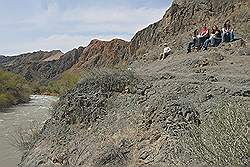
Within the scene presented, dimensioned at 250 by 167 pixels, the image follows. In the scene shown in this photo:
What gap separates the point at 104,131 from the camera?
14602 mm

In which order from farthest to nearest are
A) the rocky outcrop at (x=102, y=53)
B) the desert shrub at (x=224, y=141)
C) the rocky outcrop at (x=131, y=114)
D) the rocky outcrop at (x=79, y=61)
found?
the rocky outcrop at (x=79, y=61), the rocky outcrop at (x=102, y=53), the rocky outcrop at (x=131, y=114), the desert shrub at (x=224, y=141)

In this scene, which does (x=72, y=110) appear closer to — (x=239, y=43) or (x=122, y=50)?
(x=239, y=43)

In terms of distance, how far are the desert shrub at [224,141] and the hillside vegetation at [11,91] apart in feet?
161

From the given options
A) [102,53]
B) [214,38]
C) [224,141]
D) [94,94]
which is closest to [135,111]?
[94,94]

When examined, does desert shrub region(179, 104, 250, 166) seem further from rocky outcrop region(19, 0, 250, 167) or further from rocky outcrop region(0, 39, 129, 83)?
rocky outcrop region(0, 39, 129, 83)

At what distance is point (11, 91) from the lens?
64.9 metres

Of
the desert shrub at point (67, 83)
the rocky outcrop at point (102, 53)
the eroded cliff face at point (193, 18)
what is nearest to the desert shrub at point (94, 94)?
the desert shrub at point (67, 83)

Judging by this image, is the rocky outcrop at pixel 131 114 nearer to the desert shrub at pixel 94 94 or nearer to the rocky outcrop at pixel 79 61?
the desert shrub at pixel 94 94

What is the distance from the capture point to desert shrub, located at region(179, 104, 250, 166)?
290 inches

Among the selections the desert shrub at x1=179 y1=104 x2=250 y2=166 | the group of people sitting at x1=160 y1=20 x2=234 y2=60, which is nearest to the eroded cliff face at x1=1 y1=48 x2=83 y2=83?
the group of people sitting at x1=160 y1=20 x2=234 y2=60

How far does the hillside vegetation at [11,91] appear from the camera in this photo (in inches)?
2307

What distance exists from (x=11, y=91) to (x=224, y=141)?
196ft

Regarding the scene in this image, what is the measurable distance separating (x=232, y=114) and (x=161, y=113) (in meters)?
4.96

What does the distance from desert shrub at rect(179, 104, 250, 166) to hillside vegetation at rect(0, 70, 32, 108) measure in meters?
49.1
